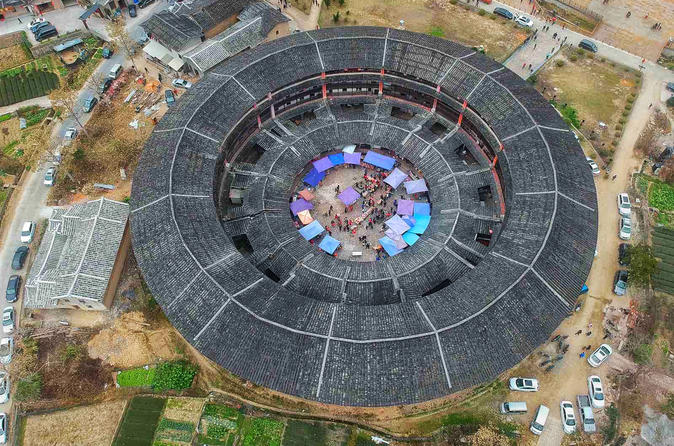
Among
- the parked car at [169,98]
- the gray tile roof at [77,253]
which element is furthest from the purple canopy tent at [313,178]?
the parked car at [169,98]

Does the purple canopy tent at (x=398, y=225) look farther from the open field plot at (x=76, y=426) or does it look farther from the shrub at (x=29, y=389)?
the shrub at (x=29, y=389)

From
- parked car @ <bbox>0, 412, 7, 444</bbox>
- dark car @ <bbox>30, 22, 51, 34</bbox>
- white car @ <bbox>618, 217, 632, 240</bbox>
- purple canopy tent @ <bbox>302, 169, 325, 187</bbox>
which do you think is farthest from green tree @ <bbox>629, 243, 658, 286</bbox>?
dark car @ <bbox>30, 22, 51, 34</bbox>

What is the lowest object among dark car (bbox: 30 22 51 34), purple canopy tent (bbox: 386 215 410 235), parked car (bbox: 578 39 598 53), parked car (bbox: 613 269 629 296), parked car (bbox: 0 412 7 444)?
parked car (bbox: 0 412 7 444)

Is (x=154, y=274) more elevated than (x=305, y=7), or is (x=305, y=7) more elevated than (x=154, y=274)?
(x=305, y=7)

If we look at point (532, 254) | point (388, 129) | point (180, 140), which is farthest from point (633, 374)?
point (180, 140)

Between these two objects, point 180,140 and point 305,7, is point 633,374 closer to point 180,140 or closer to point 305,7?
point 180,140

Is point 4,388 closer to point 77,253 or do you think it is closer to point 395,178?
point 77,253

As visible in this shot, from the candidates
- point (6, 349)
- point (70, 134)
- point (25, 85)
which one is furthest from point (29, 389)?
point (25, 85)

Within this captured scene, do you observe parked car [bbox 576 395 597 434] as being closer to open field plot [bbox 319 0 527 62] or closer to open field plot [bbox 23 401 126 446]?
open field plot [bbox 23 401 126 446]
